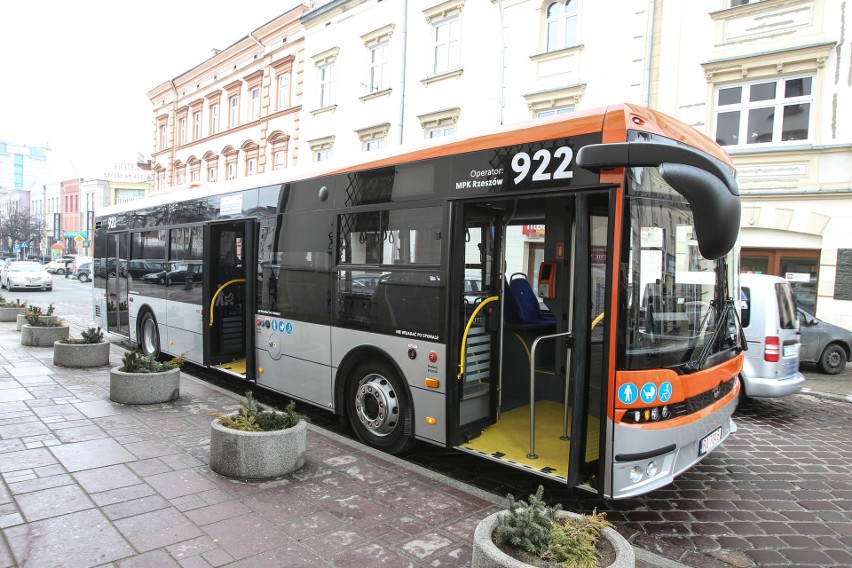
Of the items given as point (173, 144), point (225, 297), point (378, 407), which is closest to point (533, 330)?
point (378, 407)

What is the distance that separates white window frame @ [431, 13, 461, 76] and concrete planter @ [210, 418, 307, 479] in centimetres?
1619

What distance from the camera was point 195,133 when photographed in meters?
34.9

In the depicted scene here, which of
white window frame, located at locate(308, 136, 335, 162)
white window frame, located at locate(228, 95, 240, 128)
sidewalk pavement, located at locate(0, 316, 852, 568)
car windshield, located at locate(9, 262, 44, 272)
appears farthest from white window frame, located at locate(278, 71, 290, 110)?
sidewalk pavement, located at locate(0, 316, 852, 568)

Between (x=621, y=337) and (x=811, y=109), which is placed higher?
(x=811, y=109)

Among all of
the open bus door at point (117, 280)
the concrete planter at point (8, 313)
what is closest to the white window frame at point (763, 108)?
the open bus door at point (117, 280)

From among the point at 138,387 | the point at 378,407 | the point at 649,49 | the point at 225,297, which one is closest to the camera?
the point at 378,407

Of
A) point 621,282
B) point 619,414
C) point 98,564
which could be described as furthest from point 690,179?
point 98,564

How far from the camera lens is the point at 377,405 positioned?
5.78 metres

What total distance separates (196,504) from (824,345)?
487 inches

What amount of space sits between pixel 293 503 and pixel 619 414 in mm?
2457

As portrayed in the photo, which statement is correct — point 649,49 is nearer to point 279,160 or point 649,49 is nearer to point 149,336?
point 149,336

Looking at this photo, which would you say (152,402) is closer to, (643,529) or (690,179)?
(643,529)

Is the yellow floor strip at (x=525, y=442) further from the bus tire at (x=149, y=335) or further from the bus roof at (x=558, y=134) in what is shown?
the bus tire at (x=149, y=335)

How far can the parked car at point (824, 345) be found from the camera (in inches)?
464
